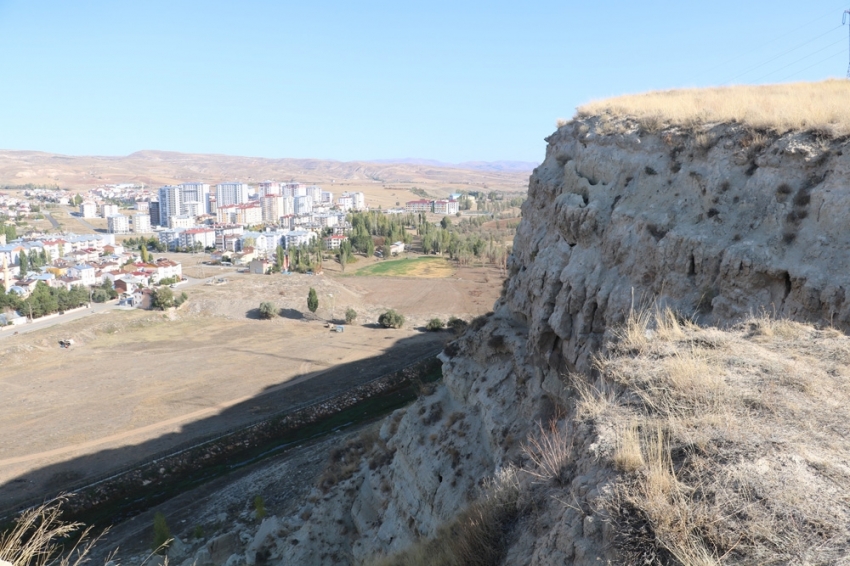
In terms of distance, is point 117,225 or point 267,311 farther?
point 117,225

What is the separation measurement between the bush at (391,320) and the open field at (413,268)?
66.5 ft

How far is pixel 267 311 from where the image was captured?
170 feet

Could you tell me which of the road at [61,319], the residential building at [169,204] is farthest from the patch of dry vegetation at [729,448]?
the residential building at [169,204]

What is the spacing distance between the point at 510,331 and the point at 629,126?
510 centimetres

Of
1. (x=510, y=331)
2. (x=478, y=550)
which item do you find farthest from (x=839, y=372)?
(x=510, y=331)

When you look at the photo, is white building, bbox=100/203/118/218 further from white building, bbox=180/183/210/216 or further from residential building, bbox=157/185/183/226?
white building, bbox=180/183/210/216

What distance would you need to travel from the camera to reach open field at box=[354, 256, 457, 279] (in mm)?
71812

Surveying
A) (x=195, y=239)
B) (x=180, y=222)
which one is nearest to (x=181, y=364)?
(x=195, y=239)

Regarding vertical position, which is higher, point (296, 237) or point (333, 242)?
point (296, 237)

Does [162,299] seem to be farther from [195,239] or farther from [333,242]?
[195,239]

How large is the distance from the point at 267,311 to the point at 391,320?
1093cm

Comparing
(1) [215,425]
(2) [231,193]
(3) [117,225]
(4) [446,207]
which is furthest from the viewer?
(2) [231,193]

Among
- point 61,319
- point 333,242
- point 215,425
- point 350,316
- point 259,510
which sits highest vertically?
point 333,242

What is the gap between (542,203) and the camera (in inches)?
574
